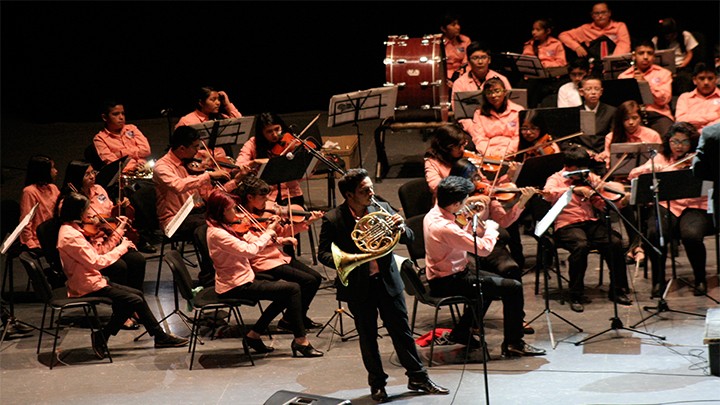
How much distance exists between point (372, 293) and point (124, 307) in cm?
196

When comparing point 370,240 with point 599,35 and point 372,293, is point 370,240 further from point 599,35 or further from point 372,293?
point 599,35

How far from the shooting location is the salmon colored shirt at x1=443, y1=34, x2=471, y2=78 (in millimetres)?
11963

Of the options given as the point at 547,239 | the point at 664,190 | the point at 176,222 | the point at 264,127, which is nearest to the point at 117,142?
the point at 264,127

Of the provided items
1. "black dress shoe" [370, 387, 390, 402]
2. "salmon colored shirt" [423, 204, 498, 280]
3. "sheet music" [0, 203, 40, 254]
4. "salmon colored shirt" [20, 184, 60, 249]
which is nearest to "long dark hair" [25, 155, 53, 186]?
"salmon colored shirt" [20, 184, 60, 249]

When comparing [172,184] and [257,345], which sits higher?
[172,184]

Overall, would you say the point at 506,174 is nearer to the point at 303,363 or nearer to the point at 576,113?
the point at 576,113

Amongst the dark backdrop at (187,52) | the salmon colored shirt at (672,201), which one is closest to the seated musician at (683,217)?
the salmon colored shirt at (672,201)

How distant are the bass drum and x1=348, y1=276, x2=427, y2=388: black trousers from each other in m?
4.71

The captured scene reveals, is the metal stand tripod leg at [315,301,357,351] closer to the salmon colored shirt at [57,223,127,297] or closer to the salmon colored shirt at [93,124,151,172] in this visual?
the salmon colored shirt at [57,223,127,297]

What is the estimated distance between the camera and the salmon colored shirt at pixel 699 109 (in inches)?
A: 381

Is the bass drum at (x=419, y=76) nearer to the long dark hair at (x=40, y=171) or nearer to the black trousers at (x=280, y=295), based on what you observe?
the long dark hair at (x=40, y=171)

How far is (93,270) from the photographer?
7434mm

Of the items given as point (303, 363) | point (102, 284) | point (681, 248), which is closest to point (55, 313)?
point (102, 284)

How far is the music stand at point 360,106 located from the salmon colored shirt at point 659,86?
2.44 metres
